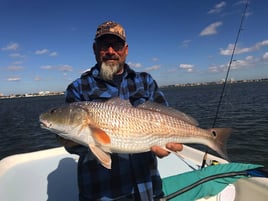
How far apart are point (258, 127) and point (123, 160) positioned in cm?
2006

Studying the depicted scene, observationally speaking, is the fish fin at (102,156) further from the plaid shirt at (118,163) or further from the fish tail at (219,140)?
the fish tail at (219,140)

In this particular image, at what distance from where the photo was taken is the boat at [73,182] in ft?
16.7

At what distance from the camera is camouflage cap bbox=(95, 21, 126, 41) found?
375cm

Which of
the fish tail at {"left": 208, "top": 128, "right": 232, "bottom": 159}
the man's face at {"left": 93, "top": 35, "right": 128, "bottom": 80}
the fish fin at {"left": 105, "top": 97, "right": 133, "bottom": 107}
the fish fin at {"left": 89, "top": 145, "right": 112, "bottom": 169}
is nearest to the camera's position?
the fish fin at {"left": 89, "top": 145, "right": 112, "bottom": 169}

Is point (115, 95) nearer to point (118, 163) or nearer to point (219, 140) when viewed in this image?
point (118, 163)

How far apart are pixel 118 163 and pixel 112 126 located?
2.23ft

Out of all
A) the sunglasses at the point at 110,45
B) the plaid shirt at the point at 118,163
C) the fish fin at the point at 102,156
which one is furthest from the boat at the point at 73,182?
the sunglasses at the point at 110,45

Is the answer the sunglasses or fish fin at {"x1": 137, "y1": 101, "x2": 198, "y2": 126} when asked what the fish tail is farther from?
the sunglasses

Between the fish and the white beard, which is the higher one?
the white beard

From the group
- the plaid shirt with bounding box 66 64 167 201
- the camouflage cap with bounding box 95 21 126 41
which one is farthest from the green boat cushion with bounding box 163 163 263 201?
the camouflage cap with bounding box 95 21 126 41

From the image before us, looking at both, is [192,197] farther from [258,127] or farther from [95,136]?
[258,127]

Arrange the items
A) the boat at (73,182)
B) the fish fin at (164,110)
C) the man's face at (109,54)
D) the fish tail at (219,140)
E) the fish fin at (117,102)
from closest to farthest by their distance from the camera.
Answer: the fish fin at (117,102), the fish fin at (164,110), the fish tail at (219,140), the man's face at (109,54), the boat at (73,182)

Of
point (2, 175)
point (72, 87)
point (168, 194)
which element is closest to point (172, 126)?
point (72, 87)

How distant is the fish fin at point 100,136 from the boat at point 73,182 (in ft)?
6.55
